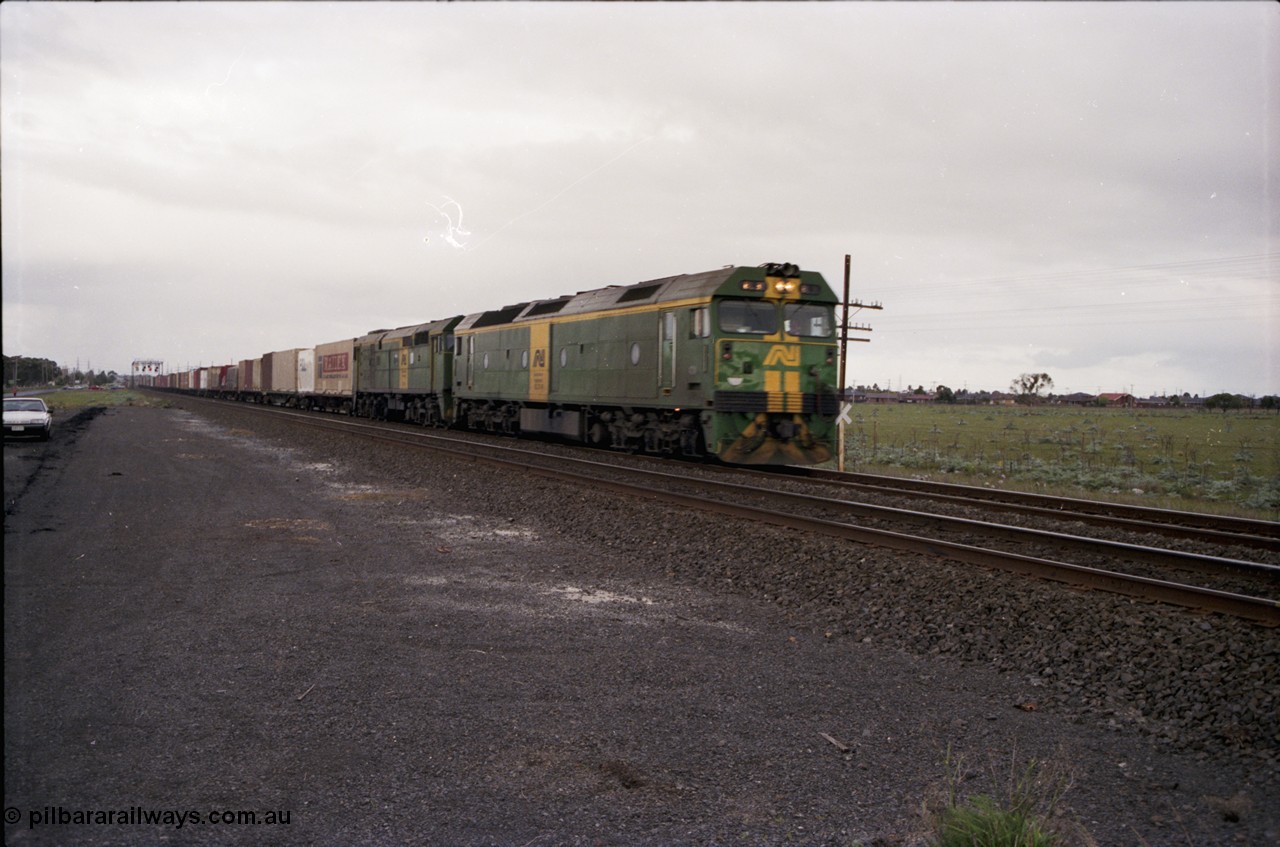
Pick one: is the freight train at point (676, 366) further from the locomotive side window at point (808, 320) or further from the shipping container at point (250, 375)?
the shipping container at point (250, 375)

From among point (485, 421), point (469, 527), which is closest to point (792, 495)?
point (469, 527)

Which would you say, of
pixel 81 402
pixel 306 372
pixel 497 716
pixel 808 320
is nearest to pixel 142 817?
pixel 497 716

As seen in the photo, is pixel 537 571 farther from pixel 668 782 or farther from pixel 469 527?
pixel 668 782

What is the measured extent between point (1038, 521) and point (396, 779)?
10.6 meters

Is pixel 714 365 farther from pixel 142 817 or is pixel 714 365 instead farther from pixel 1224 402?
pixel 1224 402

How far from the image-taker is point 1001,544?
10.5 metres

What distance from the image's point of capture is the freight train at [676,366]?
17.7 meters

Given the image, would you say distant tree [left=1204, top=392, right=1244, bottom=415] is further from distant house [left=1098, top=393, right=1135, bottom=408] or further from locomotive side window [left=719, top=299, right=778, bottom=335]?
locomotive side window [left=719, top=299, right=778, bottom=335]

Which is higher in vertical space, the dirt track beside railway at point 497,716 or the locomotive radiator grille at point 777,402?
the locomotive radiator grille at point 777,402

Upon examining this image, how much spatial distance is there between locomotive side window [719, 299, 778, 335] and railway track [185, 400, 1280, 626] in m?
2.95

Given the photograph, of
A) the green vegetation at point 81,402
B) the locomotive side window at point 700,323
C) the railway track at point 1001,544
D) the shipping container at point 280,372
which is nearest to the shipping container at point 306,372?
the shipping container at point 280,372

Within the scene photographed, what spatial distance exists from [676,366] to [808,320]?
9.69 feet

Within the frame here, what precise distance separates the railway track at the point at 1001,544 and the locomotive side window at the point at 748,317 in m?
2.95

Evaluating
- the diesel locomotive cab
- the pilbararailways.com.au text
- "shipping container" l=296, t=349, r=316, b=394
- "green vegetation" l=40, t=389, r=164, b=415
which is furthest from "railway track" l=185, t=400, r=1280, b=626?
"shipping container" l=296, t=349, r=316, b=394
